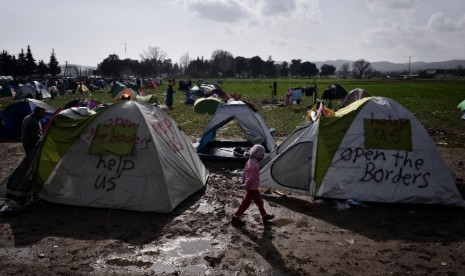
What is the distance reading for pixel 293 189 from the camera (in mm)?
8398

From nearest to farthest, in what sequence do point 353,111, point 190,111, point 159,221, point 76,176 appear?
point 159,221 → point 76,176 → point 353,111 → point 190,111

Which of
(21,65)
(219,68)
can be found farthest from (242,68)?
(21,65)

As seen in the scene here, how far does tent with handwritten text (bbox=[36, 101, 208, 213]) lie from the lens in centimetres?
748

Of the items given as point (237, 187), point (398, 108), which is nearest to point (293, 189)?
point (237, 187)

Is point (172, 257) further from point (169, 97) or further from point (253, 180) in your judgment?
point (169, 97)

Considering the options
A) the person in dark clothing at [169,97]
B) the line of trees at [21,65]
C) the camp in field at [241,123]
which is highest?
the line of trees at [21,65]

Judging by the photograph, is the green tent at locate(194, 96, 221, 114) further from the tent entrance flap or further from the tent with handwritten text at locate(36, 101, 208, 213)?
the tent with handwritten text at locate(36, 101, 208, 213)

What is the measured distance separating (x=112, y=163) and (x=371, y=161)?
18.6ft

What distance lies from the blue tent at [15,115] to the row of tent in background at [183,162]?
8.77m

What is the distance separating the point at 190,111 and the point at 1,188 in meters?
17.5

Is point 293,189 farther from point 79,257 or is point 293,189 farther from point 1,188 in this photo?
point 1,188

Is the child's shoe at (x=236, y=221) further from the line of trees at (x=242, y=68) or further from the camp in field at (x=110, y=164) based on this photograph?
the line of trees at (x=242, y=68)

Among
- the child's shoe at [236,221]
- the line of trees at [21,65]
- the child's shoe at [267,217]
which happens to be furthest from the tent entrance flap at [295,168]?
the line of trees at [21,65]

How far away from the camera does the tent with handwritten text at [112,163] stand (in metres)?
7.48
